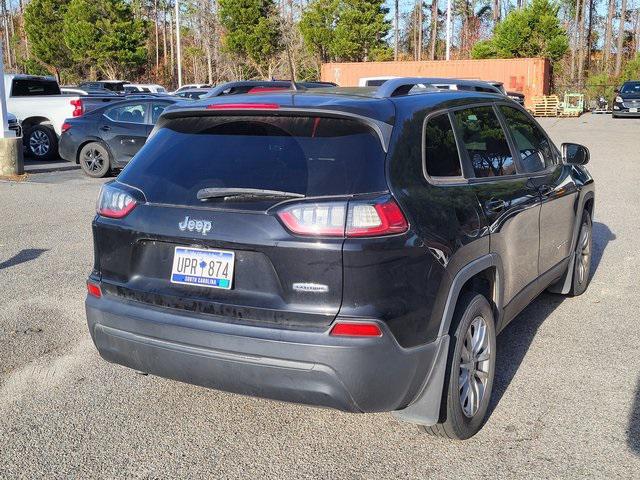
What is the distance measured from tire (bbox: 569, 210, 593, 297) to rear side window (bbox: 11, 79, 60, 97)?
51.4 feet

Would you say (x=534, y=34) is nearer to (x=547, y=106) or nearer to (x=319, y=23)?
(x=547, y=106)

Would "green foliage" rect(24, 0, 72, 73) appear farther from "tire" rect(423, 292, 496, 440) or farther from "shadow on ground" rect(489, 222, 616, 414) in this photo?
"tire" rect(423, 292, 496, 440)

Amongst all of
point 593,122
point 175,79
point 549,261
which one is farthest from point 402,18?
point 549,261

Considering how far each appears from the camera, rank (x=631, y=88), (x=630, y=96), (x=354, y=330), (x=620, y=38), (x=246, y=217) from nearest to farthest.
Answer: (x=354, y=330)
(x=246, y=217)
(x=630, y=96)
(x=631, y=88)
(x=620, y=38)

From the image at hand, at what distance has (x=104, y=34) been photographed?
44.3 meters

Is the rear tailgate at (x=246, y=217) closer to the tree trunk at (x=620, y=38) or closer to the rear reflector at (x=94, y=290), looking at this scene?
the rear reflector at (x=94, y=290)

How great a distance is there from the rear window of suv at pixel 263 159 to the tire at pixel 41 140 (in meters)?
14.6

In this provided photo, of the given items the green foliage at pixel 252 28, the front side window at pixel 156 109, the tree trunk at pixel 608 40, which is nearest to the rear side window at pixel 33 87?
the front side window at pixel 156 109

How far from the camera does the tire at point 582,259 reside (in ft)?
19.3

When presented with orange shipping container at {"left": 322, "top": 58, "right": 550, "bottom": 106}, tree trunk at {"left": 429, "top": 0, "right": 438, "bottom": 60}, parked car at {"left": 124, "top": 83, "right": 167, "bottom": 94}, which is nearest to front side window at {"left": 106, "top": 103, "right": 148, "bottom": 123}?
parked car at {"left": 124, "top": 83, "right": 167, "bottom": 94}

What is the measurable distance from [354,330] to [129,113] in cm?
1204

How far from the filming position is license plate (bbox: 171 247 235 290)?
126 inches

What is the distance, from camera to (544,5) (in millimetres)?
44906

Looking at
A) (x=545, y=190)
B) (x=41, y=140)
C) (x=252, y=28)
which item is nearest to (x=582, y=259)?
(x=545, y=190)
